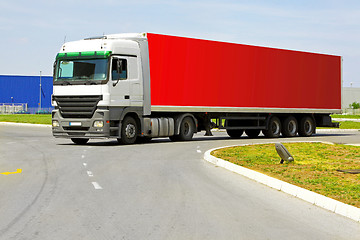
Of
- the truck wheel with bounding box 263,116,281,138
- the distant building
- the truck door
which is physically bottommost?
the truck wheel with bounding box 263,116,281,138

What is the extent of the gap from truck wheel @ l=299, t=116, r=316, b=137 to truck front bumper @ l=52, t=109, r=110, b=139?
13596mm

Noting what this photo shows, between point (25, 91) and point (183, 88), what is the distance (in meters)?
89.8

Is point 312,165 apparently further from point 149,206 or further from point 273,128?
point 273,128

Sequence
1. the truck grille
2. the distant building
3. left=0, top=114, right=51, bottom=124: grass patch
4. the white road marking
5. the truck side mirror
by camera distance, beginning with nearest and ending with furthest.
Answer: the white road marking
the truck grille
the truck side mirror
left=0, top=114, right=51, bottom=124: grass patch
the distant building

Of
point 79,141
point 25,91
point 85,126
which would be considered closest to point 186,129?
point 79,141

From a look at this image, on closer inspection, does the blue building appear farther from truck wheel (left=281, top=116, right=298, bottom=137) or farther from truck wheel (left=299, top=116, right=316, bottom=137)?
truck wheel (left=281, top=116, right=298, bottom=137)

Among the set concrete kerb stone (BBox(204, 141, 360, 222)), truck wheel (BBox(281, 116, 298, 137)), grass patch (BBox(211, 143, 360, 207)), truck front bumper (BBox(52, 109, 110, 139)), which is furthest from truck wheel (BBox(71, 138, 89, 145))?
truck wheel (BBox(281, 116, 298, 137))

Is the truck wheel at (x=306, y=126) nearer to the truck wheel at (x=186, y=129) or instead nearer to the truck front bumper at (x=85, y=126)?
the truck wheel at (x=186, y=129)

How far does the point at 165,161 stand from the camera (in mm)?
16469

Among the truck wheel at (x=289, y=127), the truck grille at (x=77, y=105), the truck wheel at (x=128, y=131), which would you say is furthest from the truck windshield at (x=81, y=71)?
the truck wheel at (x=289, y=127)

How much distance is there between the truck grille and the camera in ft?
69.1

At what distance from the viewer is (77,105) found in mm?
21203

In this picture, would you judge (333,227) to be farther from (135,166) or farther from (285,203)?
(135,166)

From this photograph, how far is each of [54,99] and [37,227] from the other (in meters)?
14.9
